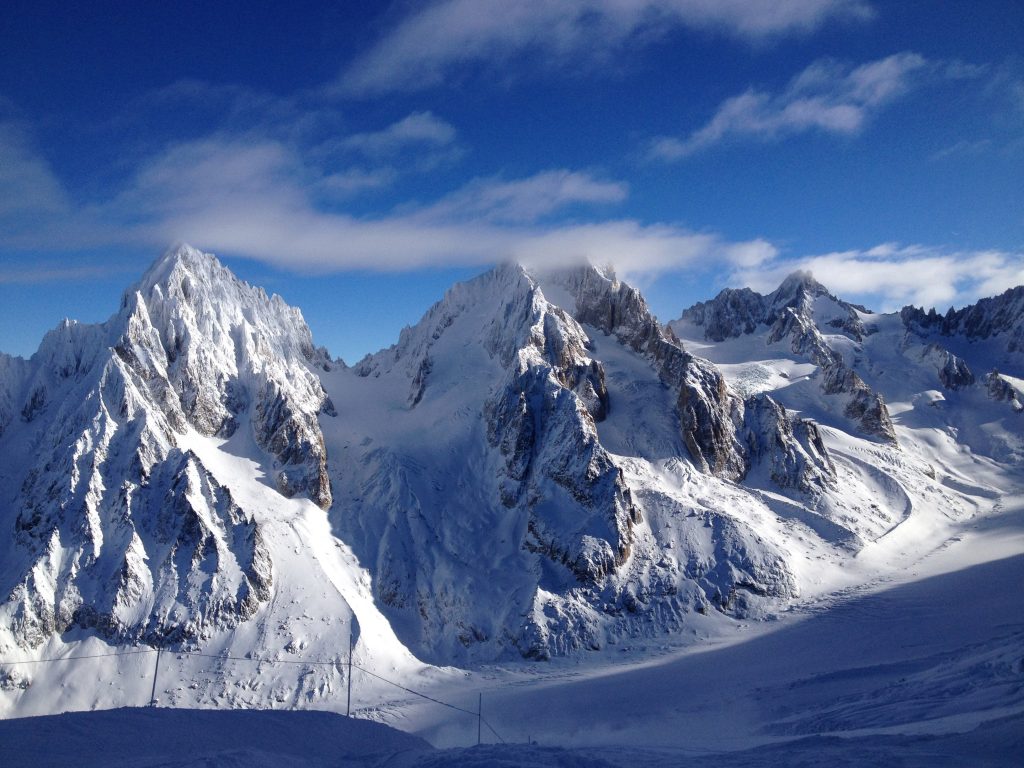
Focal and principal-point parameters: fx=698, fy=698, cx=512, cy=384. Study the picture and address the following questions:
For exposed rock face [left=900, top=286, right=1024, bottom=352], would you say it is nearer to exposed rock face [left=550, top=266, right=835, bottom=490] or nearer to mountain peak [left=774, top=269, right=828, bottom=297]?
mountain peak [left=774, top=269, right=828, bottom=297]

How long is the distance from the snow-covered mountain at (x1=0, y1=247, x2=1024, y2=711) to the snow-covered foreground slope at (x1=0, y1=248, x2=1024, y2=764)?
324 millimetres

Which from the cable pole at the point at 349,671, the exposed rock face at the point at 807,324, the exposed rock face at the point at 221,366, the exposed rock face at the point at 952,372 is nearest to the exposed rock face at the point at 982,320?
the exposed rock face at the point at 807,324

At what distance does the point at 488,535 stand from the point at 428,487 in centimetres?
998

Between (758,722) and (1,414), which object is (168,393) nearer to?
(1,414)

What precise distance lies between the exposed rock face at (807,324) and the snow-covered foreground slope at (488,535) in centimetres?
290

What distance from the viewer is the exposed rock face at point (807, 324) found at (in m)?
122

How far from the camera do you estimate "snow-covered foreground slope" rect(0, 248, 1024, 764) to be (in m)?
56.2

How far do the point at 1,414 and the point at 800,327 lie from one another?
469 feet

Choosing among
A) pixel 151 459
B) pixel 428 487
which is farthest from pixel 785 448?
pixel 151 459

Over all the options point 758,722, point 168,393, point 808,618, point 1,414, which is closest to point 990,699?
point 758,722

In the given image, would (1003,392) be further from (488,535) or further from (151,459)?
(151,459)

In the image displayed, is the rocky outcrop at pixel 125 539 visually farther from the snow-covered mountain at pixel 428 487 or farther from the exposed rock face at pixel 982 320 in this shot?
the exposed rock face at pixel 982 320

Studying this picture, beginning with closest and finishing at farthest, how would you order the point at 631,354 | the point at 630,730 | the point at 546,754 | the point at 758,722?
the point at 546,754 → the point at 758,722 → the point at 630,730 → the point at 631,354

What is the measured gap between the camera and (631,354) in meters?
110
